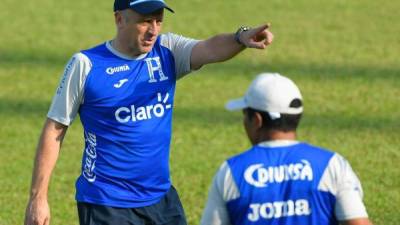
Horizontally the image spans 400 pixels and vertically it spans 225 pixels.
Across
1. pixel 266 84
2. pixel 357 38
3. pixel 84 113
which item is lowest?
pixel 357 38

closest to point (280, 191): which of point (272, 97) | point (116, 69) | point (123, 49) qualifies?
point (272, 97)

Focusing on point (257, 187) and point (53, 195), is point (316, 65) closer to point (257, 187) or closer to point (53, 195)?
point (53, 195)

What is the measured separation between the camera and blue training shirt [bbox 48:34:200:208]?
7.76 metres

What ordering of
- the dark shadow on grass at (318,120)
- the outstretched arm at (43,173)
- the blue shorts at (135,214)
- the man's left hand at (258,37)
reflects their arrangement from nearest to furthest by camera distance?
the man's left hand at (258,37) → the outstretched arm at (43,173) → the blue shorts at (135,214) → the dark shadow on grass at (318,120)

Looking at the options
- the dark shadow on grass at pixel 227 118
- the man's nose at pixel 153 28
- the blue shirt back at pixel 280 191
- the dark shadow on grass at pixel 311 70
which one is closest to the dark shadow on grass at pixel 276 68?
the dark shadow on grass at pixel 311 70

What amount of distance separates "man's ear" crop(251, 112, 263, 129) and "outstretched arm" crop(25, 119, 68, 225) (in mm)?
2076

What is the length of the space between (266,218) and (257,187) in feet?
0.53

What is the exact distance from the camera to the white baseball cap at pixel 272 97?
594cm

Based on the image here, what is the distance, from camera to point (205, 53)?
26.4 ft

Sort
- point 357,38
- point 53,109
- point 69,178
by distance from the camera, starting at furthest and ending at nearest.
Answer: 1. point 357,38
2. point 69,178
3. point 53,109

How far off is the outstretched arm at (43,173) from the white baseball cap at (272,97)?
6.45 feet

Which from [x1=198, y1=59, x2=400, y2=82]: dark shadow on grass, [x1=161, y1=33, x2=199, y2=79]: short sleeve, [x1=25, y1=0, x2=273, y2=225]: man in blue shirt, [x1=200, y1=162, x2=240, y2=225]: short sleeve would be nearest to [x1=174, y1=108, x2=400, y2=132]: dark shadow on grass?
[x1=198, y1=59, x2=400, y2=82]: dark shadow on grass

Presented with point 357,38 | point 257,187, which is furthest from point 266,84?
point 357,38

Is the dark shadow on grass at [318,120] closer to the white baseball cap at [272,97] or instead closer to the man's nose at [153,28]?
the man's nose at [153,28]
